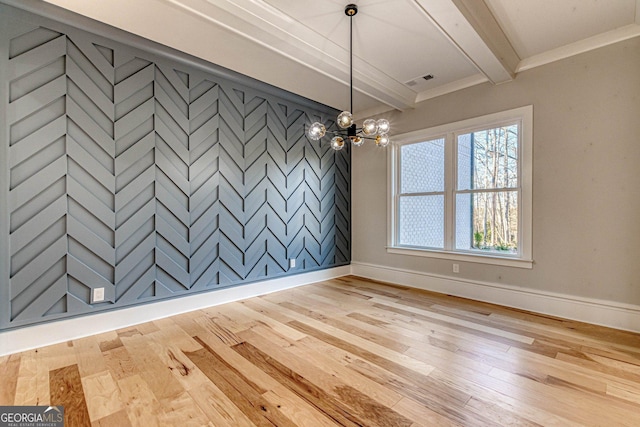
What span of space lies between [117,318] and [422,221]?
3.91m

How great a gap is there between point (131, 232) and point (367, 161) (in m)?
3.56

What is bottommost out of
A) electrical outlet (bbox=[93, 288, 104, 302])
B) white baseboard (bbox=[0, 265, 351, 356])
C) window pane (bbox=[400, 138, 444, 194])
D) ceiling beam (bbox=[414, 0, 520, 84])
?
white baseboard (bbox=[0, 265, 351, 356])

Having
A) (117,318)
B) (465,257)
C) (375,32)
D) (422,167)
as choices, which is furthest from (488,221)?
(117,318)

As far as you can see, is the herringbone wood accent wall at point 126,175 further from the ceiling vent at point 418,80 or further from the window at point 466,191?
the window at point 466,191

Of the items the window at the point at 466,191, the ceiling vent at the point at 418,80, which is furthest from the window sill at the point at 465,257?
the ceiling vent at the point at 418,80

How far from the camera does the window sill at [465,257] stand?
3367 millimetres

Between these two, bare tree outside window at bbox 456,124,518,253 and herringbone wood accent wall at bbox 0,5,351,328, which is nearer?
herringbone wood accent wall at bbox 0,5,351,328

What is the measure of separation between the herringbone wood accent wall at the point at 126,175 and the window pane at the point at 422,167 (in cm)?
178

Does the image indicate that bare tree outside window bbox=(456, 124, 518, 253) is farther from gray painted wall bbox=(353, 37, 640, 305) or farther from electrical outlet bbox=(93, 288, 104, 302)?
electrical outlet bbox=(93, 288, 104, 302)

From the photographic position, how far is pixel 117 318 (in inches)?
109

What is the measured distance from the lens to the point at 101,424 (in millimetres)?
1521

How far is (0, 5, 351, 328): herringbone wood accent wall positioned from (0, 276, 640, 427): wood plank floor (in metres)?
0.55

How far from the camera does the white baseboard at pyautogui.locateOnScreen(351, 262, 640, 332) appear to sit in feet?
9.09

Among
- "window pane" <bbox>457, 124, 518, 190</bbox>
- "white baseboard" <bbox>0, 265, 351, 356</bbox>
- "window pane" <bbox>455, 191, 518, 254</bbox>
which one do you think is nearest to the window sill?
"window pane" <bbox>455, 191, 518, 254</bbox>
